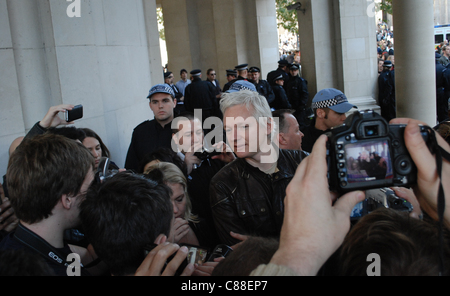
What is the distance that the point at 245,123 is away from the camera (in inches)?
98.9

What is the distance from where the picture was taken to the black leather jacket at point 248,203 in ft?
8.20

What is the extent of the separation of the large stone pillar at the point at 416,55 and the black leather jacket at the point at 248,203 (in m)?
5.81

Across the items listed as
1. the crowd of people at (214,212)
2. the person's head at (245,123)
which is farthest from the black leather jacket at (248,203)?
the person's head at (245,123)

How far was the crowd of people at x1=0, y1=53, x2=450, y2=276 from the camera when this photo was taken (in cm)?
111

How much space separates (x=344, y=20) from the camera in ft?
30.5

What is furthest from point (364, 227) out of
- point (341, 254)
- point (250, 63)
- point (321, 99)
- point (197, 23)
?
point (197, 23)

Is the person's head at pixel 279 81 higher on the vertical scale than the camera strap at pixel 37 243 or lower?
higher

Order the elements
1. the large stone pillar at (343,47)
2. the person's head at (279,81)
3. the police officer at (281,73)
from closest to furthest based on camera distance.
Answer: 1. the large stone pillar at (343,47)
2. the person's head at (279,81)
3. the police officer at (281,73)

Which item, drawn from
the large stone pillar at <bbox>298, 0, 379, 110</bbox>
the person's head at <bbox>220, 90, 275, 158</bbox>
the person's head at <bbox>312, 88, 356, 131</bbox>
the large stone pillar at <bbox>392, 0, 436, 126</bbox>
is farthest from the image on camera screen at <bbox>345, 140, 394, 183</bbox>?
the large stone pillar at <bbox>298, 0, 379, 110</bbox>

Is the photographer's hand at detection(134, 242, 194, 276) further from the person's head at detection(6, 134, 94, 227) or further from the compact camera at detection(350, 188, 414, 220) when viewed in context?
the compact camera at detection(350, 188, 414, 220)

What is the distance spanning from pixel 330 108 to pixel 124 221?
11.2 ft

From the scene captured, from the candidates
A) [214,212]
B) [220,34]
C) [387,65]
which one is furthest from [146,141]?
[220,34]

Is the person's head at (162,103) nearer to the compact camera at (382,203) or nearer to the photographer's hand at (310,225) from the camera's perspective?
the compact camera at (382,203)

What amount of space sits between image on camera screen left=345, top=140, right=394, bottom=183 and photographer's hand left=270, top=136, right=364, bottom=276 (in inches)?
7.8
